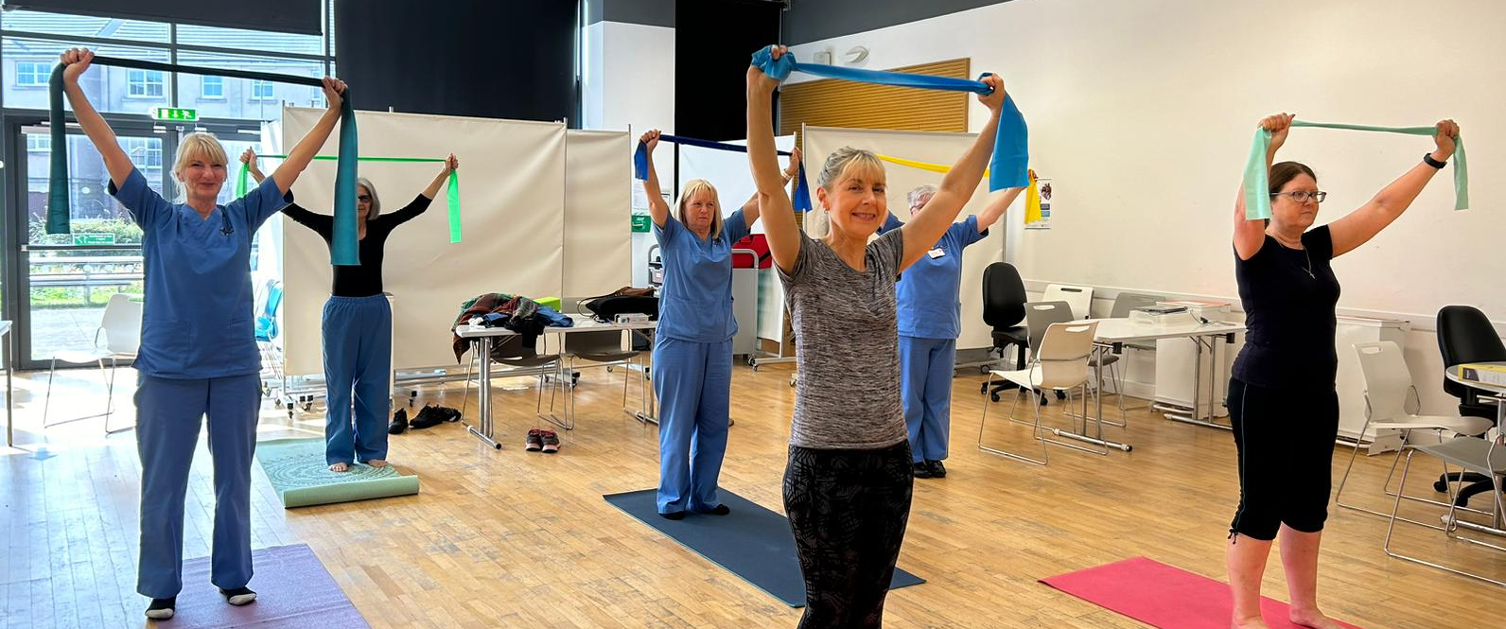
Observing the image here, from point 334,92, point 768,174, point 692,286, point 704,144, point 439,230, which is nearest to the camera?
point 768,174

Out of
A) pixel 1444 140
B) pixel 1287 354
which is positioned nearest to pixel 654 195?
pixel 1287 354

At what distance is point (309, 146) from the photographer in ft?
11.7

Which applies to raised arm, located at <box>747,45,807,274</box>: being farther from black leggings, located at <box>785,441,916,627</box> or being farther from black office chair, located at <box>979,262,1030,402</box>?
black office chair, located at <box>979,262,1030,402</box>

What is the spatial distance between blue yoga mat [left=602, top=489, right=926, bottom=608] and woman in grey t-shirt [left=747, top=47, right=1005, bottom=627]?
4.96ft

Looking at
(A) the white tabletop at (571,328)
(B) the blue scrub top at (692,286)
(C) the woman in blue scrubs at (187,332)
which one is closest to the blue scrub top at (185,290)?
(C) the woman in blue scrubs at (187,332)

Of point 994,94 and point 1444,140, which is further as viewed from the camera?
point 1444,140

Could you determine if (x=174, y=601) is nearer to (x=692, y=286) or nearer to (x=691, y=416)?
(x=691, y=416)

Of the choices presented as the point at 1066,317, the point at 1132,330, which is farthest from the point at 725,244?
the point at 1066,317

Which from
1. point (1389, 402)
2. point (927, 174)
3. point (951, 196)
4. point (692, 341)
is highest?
point (927, 174)

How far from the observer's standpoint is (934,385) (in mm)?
5645

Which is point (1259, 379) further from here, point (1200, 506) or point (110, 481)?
point (110, 481)

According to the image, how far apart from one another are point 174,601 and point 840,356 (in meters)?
2.55

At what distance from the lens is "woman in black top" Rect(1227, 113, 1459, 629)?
10.6 ft

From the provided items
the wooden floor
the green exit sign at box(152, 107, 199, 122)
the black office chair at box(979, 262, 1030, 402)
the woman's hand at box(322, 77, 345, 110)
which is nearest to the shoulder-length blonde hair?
the wooden floor
